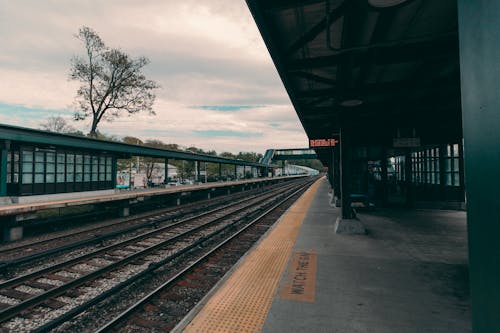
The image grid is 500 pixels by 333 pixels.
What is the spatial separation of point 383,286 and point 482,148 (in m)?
4.39

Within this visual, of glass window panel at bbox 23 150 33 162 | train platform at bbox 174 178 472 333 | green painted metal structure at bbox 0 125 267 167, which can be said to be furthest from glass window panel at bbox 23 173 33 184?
train platform at bbox 174 178 472 333

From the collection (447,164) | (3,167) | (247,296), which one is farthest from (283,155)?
(247,296)

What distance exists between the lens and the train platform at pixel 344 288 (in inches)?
156

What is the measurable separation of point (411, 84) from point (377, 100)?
1793mm

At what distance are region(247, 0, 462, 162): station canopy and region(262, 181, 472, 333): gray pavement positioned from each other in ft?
15.3

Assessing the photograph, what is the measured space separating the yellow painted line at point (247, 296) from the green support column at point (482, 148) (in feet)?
9.91

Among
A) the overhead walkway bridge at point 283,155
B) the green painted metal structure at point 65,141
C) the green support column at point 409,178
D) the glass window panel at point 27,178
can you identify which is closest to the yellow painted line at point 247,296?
the green support column at point 409,178

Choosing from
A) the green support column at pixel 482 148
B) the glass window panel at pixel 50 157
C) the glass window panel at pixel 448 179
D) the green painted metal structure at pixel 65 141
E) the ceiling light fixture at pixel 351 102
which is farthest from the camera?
the glass window panel at pixel 50 157

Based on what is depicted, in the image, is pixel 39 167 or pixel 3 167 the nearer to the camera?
pixel 3 167

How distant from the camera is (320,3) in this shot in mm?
4336

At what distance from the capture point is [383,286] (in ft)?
16.8

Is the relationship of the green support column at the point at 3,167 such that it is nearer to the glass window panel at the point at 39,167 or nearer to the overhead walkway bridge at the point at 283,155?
the glass window panel at the point at 39,167

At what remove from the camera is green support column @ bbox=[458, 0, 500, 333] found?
1.60 metres

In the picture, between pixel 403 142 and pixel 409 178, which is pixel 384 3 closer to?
pixel 403 142
